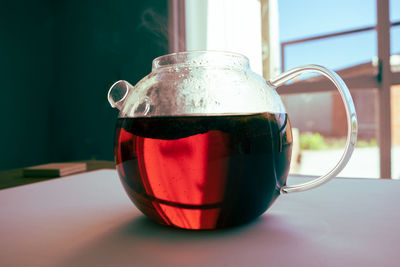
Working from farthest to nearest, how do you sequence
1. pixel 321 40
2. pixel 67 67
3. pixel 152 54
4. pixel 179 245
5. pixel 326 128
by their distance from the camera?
pixel 326 128 < pixel 67 67 < pixel 152 54 < pixel 321 40 < pixel 179 245

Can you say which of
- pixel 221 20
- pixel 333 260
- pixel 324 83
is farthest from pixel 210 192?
pixel 221 20

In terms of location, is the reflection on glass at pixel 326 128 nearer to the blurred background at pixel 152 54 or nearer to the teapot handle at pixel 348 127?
the blurred background at pixel 152 54

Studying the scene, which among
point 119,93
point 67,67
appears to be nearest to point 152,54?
point 67,67

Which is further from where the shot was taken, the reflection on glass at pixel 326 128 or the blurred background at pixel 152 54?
the reflection on glass at pixel 326 128

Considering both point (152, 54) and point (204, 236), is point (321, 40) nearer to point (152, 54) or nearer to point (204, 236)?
point (152, 54)

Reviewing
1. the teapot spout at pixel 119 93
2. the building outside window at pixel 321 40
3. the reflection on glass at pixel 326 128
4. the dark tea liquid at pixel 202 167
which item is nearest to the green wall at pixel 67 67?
the building outside window at pixel 321 40

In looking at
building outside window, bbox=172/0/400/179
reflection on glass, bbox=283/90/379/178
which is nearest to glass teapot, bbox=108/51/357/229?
building outside window, bbox=172/0/400/179

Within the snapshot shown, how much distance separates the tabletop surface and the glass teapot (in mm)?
31

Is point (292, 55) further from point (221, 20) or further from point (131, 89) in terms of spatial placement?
point (131, 89)

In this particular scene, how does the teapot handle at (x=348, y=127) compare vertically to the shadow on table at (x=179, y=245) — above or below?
above

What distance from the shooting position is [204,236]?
33 centimetres

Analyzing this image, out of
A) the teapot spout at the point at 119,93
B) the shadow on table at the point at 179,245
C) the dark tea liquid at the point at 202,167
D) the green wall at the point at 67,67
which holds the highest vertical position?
the green wall at the point at 67,67

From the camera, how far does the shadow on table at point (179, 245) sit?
275 mm

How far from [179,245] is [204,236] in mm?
35
